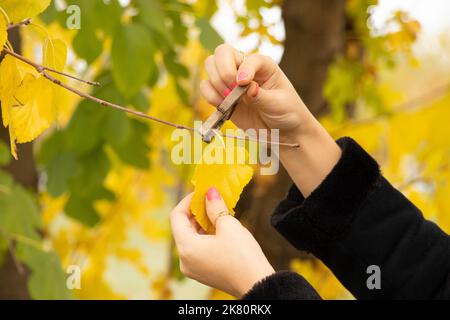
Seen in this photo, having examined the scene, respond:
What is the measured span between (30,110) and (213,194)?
0.83 feet

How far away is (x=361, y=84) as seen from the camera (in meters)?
2.30

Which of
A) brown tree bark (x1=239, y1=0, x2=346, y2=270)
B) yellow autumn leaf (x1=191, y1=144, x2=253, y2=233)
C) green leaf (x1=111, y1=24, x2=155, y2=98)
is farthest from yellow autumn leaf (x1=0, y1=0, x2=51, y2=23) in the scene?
brown tree bark (x1=239, y1=0, x2=346, y2=270)

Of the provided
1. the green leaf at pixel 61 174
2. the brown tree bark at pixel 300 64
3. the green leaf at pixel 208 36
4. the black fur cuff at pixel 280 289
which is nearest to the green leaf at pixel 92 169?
the green leaf at pixel 61 174

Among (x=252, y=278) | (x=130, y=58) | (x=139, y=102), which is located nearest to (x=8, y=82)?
(x=252, y=278)

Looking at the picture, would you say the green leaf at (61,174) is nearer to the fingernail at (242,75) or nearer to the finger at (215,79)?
the finger at (215,79)

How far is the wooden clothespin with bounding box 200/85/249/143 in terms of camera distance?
769 mm

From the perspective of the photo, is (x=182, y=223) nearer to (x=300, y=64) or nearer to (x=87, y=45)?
(x=87, y=45)

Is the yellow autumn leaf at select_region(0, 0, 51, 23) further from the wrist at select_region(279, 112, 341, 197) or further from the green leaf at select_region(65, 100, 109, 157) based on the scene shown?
the green leaf at select_region(65, 100, 109, 157)

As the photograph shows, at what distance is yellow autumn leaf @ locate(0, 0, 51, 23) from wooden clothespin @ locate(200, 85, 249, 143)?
0.25 meters

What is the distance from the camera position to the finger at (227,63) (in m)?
0.92

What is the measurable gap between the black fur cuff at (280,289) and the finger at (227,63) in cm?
34

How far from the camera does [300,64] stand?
2.12m

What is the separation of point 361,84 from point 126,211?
121 cm
